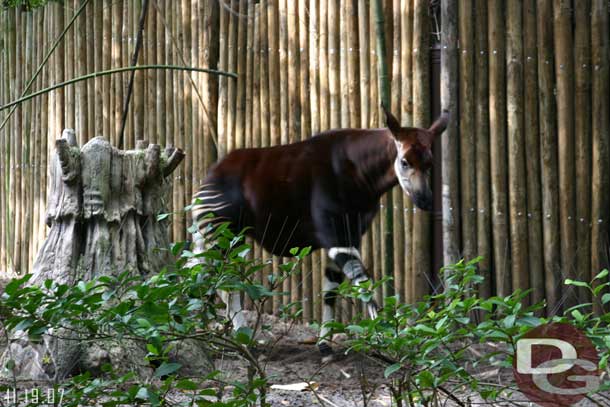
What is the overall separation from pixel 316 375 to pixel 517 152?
2.06 m

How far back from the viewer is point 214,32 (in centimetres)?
750

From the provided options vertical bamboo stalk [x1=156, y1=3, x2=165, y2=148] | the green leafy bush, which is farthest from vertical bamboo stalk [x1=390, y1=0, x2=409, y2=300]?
the green leafy bush

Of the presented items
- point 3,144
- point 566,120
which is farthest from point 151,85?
point 566,120

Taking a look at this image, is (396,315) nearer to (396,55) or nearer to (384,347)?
(384,347)

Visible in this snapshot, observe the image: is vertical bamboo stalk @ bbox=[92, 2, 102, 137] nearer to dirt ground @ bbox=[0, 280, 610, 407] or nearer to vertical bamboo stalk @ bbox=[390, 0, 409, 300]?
dirt ground @ bbox=[0, 280, 610, 407]

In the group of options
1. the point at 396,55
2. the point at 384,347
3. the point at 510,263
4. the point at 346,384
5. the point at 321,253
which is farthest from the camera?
the point at 321,253

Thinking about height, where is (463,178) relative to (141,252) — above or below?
above

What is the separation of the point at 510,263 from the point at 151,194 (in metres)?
2.29

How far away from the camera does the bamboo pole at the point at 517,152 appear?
19.0 ft

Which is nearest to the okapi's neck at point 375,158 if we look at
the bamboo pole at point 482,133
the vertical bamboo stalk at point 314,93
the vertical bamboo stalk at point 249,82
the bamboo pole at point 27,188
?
the bamboo pole at point 482,133

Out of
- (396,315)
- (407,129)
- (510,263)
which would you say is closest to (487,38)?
(407,129)

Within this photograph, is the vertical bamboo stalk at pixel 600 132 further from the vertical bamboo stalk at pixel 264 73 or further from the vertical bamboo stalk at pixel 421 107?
the vertical bamboo stalk at pixel 264 73

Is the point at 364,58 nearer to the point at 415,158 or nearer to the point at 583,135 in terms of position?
the point at 415,158

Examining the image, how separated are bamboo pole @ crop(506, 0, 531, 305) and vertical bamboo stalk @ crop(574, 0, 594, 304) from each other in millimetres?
315
